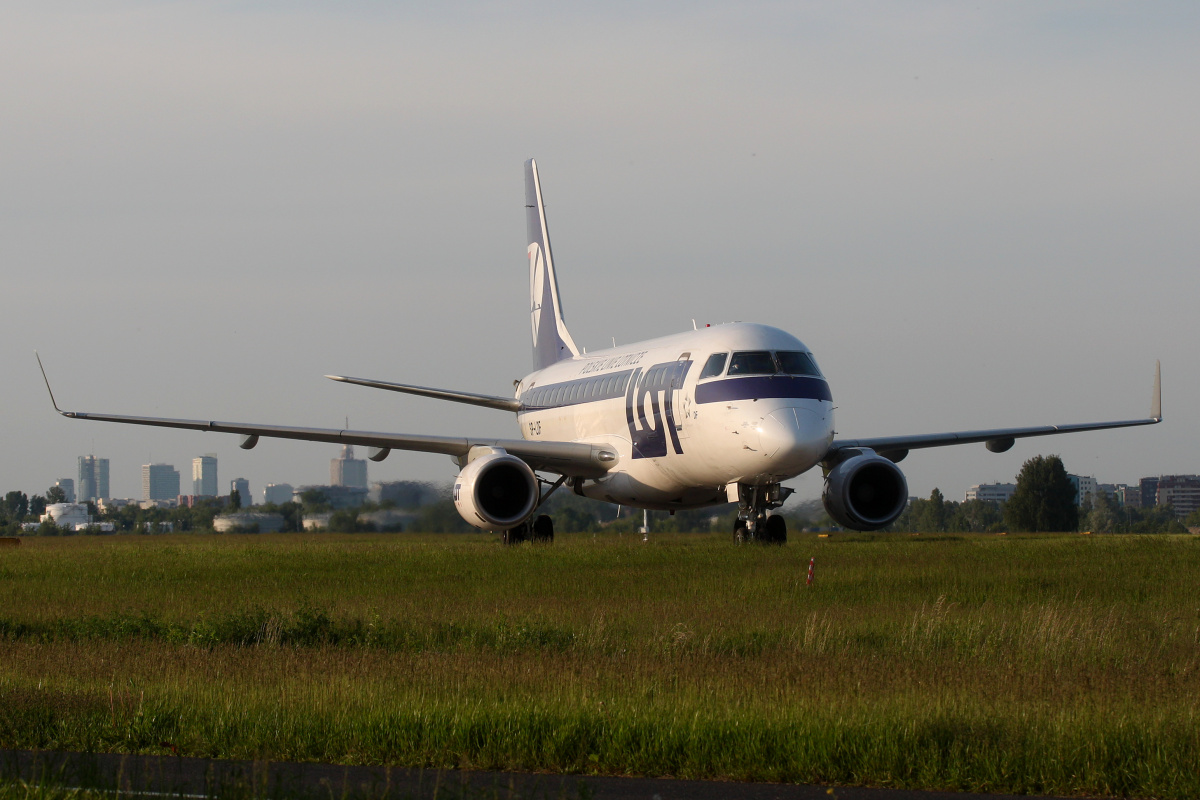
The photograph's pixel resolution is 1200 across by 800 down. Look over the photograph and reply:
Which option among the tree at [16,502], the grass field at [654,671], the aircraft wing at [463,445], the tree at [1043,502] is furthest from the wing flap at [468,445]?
the tree at [16,502]

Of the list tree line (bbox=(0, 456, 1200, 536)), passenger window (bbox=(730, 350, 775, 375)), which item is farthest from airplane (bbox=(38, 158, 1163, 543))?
tree line (bbox=(0, 456, 1200, 536))

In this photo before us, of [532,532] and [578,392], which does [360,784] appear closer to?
[532,532]

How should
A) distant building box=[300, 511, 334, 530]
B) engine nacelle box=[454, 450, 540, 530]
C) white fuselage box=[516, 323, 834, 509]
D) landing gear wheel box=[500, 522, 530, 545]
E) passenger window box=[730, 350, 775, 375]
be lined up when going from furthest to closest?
distant building box=[300, 511, 334, 530]
landing gear wheel box=[500, 522, 530, 545]
engine nacelle box=[454, 450, 540, 530]
passenger window box=[730, 350, 775, 375]
white fuselage box=[516, 323, 834, 509]

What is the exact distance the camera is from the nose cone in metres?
22.2

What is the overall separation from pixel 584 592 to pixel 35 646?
6.57 m

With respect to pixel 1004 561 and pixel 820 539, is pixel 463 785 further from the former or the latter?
pixel 820 539

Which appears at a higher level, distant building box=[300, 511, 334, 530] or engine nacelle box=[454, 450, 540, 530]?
engine nacelle box=[454, 450, 540, 530]

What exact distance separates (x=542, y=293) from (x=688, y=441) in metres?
15.3

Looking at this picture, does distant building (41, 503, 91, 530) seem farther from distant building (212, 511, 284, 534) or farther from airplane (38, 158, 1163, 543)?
airplane (38, 158, 1163, 543)

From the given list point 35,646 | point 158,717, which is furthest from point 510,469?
point 158,717

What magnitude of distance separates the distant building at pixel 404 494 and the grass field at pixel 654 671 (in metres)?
12.7

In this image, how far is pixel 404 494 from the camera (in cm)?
3316

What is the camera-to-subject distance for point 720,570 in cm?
1927

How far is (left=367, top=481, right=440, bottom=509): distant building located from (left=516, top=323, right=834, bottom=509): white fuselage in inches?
150
